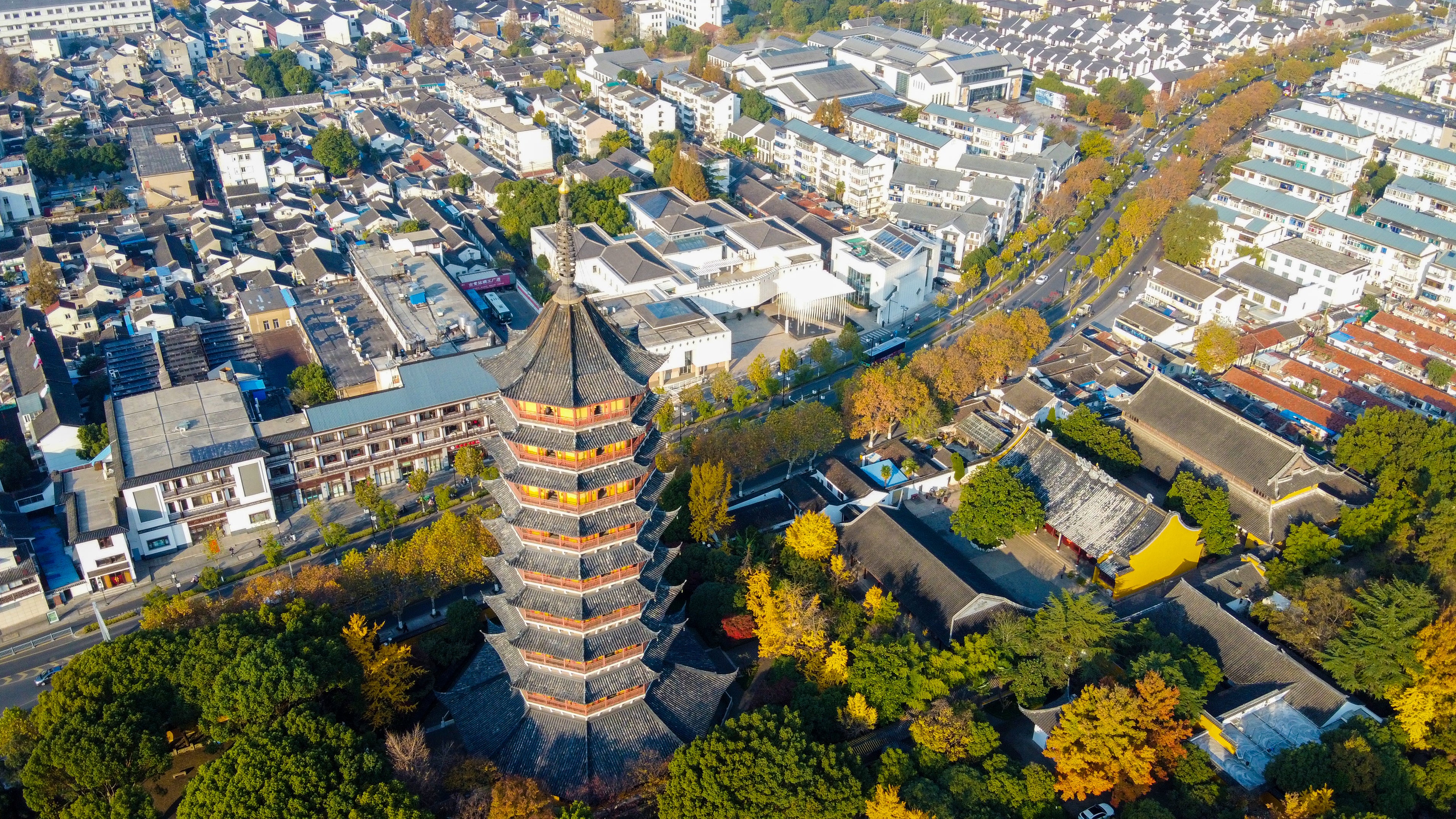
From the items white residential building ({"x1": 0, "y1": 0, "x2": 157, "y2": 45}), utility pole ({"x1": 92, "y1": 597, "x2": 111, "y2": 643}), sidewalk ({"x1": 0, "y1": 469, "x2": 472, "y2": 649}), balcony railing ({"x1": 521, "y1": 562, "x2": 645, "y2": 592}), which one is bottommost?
sidewalk ({"x1": 0, "y1": 469, "x2": 472, "y2": 649})

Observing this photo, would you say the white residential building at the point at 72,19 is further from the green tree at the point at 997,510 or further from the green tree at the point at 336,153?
the green tree at the point at 997,510

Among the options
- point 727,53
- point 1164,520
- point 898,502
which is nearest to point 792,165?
point 727,53

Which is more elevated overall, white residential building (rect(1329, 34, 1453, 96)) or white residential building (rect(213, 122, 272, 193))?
white residential building (rect(1329, 34, 1453, 96))

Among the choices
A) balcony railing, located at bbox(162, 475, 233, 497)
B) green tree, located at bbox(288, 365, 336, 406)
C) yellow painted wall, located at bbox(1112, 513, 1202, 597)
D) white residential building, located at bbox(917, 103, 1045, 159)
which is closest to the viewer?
yellow painted wall, located at bbox(1112, 513, 1202, 597)

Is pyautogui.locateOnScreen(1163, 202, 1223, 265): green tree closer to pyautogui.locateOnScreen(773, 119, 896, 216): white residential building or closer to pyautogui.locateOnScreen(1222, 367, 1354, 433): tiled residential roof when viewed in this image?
pyautogui.locateOnScreen(1222, 367, 1354, 433): tiled residential roof

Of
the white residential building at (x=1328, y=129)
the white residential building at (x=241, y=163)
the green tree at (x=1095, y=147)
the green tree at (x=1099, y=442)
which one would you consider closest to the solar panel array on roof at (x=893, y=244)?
the green tree at (x=1099, y=442)

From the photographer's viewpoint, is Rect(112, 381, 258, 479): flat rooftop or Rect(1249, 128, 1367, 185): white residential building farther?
Rect(1249, 128, 1367, 185): white residential building

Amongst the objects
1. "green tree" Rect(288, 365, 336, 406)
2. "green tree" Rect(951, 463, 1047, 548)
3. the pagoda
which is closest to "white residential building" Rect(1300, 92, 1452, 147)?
"green tree" Rect(951, 463, 1047, 548)
